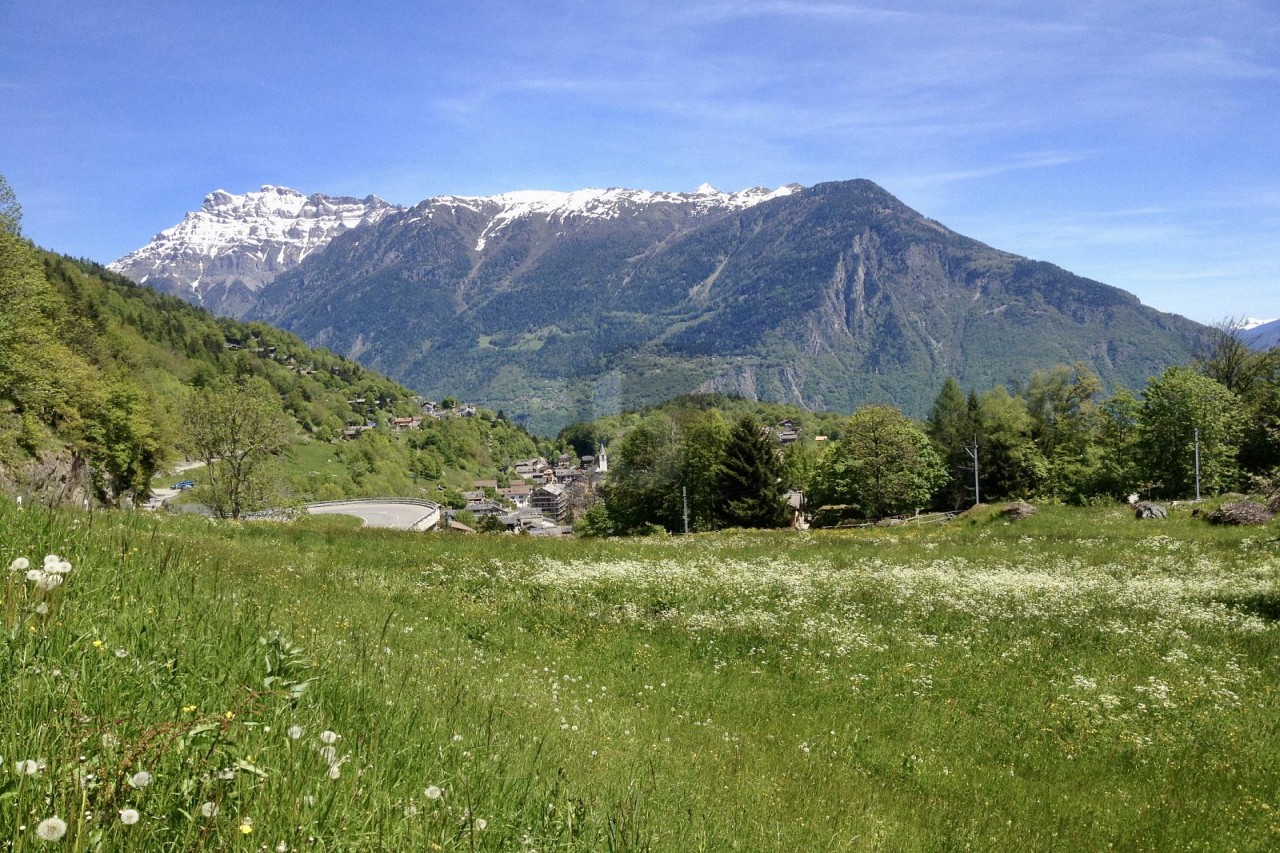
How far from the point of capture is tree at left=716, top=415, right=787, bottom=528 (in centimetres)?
7000

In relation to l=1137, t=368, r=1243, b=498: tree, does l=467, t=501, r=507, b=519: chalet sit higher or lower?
lower

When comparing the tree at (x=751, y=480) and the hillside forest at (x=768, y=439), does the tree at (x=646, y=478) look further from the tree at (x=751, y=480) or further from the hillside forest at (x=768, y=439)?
the tree at (x=751, y=480)

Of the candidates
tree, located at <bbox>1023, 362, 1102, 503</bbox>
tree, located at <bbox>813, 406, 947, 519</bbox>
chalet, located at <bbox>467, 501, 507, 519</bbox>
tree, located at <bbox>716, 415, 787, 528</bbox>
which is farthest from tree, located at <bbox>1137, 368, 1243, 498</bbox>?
chalet, located at <bbox>467, 501, 507, 519</bbox>

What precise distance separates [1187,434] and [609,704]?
69890 mm

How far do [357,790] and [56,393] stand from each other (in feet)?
149

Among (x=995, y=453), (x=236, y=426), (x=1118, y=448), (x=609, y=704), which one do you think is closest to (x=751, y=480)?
(x=995, y=453)

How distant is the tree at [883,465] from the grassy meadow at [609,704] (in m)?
56.4

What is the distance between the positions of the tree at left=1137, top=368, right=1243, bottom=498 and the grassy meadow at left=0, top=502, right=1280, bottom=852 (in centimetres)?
4933

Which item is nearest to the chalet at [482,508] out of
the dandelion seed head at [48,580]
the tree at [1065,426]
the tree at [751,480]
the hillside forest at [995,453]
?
the hillside forest at [995,453]

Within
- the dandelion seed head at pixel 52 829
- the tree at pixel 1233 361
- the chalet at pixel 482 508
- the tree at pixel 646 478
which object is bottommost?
the chalet at pixel 482 508

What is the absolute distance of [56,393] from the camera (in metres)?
37.5

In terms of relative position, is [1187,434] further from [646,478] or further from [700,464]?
[646,478]

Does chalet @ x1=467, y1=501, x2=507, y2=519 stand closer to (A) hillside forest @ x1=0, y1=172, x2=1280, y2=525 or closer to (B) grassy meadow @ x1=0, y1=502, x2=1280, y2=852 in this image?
(A) hillside forest @ x1=0, y1=172, x2=1280, y2=525

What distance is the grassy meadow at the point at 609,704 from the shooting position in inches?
120
